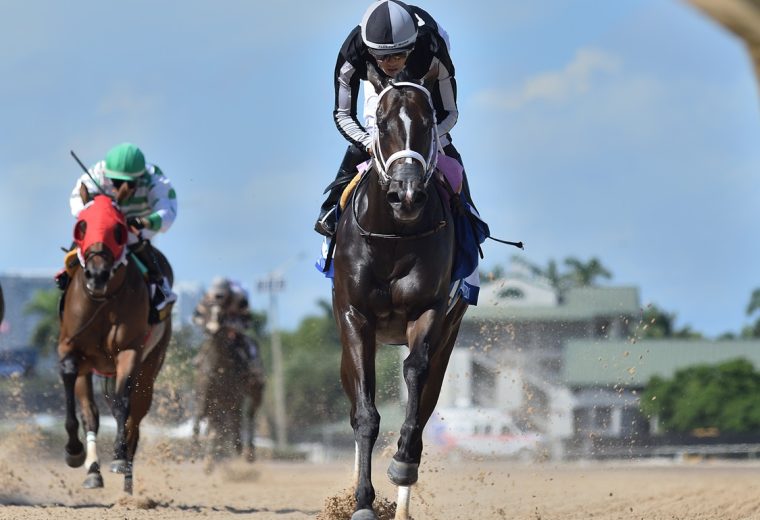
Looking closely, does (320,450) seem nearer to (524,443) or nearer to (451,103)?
(524,443)

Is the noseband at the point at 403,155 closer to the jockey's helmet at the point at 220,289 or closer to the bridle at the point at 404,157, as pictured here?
the bridle at the point at 404,157

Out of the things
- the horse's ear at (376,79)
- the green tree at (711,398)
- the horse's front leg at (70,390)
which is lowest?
the horse's front leg at (70,390)

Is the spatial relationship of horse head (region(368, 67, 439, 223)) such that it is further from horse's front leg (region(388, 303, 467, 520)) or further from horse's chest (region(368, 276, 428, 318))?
horse's front leg (region(388, 303, 467, 520))

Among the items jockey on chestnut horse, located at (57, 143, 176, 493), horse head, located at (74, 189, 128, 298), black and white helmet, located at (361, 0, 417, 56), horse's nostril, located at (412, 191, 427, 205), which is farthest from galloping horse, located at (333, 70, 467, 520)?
jockey on chestnut horse, located at (57, 143, 176, 493)

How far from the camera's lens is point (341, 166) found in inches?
383

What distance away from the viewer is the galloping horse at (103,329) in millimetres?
11344

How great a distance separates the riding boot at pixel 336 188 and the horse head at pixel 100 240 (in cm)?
247

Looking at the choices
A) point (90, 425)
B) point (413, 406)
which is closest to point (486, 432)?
point (90, 425)

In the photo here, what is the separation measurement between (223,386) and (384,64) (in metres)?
12.9

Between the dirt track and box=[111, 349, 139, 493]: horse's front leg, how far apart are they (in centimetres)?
23

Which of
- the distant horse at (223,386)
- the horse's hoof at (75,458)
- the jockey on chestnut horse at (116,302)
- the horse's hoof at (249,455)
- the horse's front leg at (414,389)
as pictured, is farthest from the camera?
the horse's hoof at (249,455)

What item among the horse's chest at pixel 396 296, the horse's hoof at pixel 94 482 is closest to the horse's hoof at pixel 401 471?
the horse's chest at pixel 396 296

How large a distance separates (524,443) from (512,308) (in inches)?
904

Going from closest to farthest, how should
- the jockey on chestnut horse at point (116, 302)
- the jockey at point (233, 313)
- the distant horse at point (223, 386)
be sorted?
1. the jockey on chestnut horse at point (116, 302)
2. the distant horse at point (223, 386)
3. the jockey at point (233, 313)
